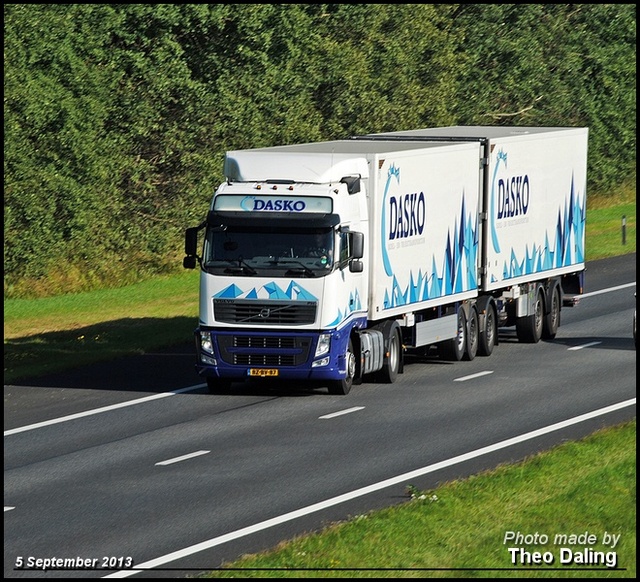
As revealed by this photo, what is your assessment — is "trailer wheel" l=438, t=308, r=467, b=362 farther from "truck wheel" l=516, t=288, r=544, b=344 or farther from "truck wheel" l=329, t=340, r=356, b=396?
"truck wheel" l=329, t=340, r=356, b=396

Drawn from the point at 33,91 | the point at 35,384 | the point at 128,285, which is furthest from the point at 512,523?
the point at 128,285

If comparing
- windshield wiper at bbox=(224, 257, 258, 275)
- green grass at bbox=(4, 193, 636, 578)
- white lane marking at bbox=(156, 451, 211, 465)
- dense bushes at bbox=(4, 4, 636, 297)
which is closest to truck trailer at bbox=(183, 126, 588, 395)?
windshield wiper at bbox=(224, 257, 258, 275)

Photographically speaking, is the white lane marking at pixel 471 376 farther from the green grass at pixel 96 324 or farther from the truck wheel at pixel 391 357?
the green grass at pixel 96 324

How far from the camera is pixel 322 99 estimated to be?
4888 cm

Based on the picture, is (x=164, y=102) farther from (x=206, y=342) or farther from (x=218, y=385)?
(x=206, y=342)

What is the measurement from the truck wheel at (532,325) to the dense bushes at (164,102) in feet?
41.8

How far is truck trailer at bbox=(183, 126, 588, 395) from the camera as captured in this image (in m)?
24.6

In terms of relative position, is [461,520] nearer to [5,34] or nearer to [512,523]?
[512,523]

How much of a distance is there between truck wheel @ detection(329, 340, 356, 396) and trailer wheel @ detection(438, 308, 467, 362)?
3.85m

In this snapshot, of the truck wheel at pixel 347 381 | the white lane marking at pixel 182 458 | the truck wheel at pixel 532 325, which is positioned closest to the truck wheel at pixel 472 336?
the truck wheel at pixel 532 325

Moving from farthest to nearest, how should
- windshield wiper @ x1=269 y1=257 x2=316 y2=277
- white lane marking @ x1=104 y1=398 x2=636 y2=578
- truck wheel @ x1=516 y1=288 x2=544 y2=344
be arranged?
truck wheel @ x1=516 y1=288 x2=544 y2=344, windshield wiper @ x1=269 y1=257 x2=316 y2=277, white lane marking @ x1=104 y1=398 x2=636 y2=578

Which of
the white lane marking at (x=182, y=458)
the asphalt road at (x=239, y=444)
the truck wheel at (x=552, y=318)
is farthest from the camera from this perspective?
the truck wheel at (x=552, y=318)

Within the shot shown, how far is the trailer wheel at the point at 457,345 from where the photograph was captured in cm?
2911

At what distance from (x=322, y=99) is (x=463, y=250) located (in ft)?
67.3
